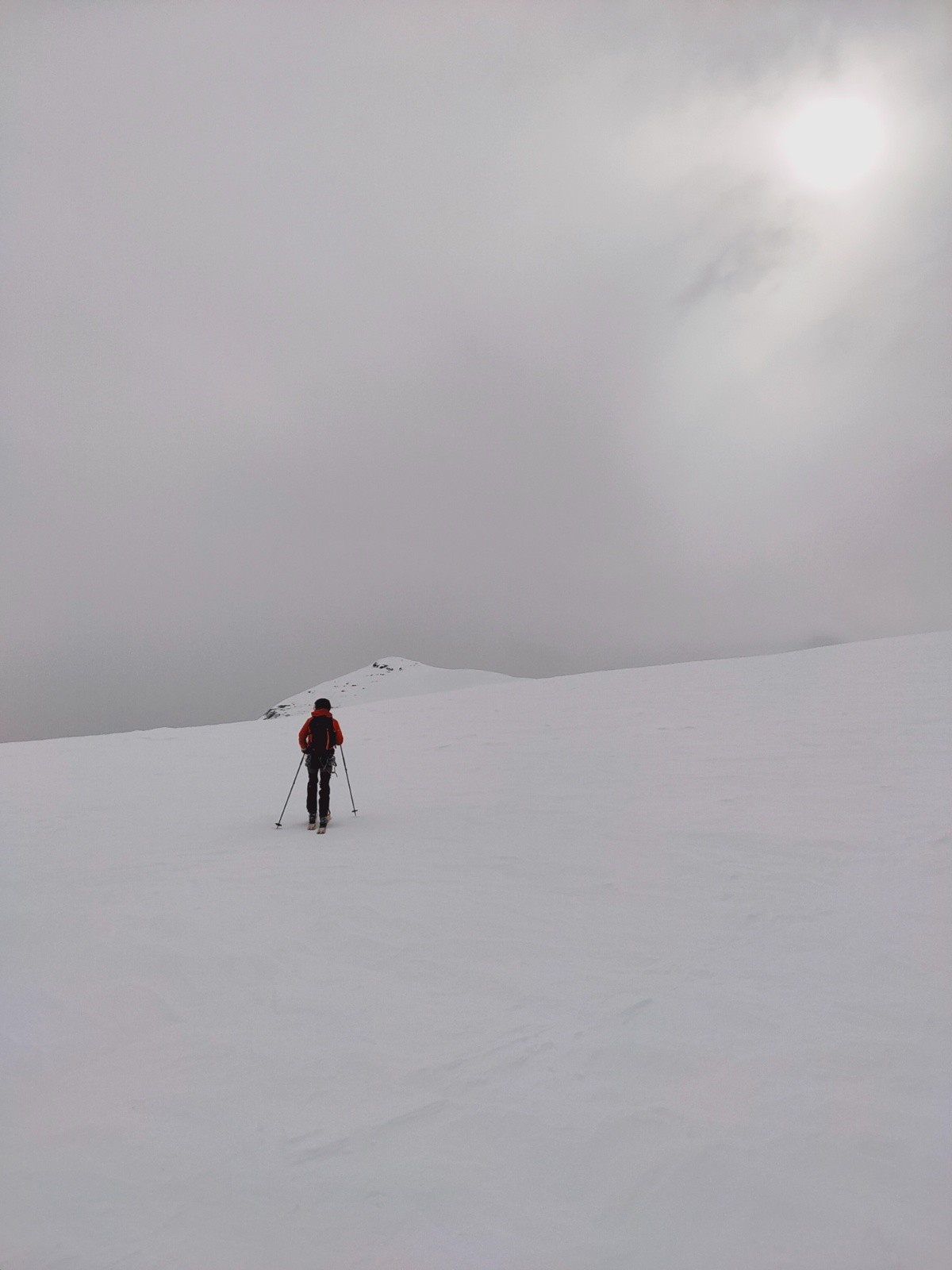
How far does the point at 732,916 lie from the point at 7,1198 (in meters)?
6.05

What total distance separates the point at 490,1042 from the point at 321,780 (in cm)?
779

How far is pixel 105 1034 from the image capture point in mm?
5004

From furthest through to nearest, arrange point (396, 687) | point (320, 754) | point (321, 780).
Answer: point (396, 687), point (321, 780), point (320, 754)

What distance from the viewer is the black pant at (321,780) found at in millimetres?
11758

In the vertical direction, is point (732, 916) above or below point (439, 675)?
below

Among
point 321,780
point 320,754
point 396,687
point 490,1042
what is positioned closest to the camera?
point 490,1042

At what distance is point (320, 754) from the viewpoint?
11.9 metres

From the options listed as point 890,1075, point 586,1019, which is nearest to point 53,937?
point 586,1019

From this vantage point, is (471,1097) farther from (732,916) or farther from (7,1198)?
(732,916)

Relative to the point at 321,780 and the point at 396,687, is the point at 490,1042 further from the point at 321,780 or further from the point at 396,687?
the point at 396,687

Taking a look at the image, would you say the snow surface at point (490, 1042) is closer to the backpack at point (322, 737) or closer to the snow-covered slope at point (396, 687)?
the backpack at point (322, 737)

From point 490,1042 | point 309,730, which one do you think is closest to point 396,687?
point 309,730

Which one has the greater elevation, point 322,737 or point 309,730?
point 309,730

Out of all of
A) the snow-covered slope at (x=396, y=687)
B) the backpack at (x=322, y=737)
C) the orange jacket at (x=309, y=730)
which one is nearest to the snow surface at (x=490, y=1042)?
the backpack at (x=322, y=737)
